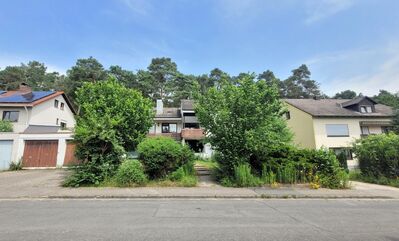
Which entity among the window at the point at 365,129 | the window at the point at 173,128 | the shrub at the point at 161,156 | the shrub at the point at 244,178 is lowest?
Answer: the shrub at the point at 244,178

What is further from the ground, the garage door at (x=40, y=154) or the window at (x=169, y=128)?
the window at (x=169, y=128)

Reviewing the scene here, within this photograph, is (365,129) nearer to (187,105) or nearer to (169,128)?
(187,105)

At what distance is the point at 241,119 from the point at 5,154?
2019 centimetres

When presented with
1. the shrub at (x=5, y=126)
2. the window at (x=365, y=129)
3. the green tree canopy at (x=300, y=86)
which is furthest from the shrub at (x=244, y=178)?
the green tree canopy at (x=300, y=86)

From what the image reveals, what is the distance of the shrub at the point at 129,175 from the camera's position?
1068 centimetres

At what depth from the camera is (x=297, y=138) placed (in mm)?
30000

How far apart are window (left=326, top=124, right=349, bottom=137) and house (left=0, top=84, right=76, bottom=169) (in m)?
26.6

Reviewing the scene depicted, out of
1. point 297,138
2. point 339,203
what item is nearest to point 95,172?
point 339,203

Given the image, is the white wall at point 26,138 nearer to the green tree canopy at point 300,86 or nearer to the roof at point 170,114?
the roof at point 170,114

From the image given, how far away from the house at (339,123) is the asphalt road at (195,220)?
19511 mm

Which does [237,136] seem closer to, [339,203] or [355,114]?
[339,203]

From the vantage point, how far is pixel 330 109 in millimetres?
28781

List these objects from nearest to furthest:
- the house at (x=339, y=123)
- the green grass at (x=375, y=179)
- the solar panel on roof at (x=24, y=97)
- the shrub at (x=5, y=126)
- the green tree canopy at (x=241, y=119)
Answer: the green tree canopy at (x=241, y=119)
the green grass at (x=375, y=179)
the shrub at (x=5, y=126)
the solar panel on roof at (x=24, y=97)
the house at (x=339, y=123)

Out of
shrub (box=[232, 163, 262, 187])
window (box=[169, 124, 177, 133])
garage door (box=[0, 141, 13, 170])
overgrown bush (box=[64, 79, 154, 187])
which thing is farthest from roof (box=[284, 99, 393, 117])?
garage door (box=[0, 141, 13, 170])
